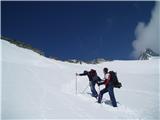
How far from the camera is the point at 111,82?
15.0 m

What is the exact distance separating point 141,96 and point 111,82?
3965 mm

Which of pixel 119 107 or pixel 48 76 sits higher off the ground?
pixel 48 76

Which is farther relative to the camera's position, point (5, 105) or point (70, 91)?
point (70, 91)

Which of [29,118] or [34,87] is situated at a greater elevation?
[34,87]

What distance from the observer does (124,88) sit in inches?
821

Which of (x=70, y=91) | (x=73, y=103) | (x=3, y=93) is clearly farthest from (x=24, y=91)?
(x=70, y=91)

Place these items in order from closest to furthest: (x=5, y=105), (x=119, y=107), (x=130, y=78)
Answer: (x=5, y=105) < (x=119, y=107) < (x=130, y=78)

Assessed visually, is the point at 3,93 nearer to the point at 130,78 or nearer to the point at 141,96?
the point at 141,96

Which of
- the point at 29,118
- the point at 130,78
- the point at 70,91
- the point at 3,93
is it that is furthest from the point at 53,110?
the point at 130,78

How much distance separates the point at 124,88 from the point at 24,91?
8.36 m

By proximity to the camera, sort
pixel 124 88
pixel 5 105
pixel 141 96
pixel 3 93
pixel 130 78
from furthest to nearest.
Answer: pixel 130 78 < pixel 124 88 < pixel 141 96 < pixel 3 93 < pixel 5 105

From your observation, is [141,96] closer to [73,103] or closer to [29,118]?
[73,103]

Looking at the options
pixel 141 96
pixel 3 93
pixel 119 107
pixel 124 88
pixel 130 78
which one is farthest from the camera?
pixel 130 78

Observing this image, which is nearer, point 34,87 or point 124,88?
point 34,87
